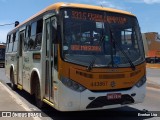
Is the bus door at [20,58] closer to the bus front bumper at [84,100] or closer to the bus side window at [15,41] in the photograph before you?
the bus side window at [15,41]

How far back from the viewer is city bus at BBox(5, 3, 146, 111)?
8.27 m

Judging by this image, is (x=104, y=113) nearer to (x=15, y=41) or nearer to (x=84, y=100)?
(x=84, y=100)

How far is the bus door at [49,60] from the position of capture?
9094 mm

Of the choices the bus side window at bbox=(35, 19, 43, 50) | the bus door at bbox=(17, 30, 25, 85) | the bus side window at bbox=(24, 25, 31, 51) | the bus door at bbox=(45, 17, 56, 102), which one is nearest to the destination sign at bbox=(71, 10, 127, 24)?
the bus door at bbox=(45, 17, 56, 102)

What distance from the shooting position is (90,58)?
854cm

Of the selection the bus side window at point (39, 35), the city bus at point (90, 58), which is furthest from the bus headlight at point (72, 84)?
the bus side window at point (39, 35)

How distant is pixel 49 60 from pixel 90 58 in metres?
1.34

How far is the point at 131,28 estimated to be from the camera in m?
9.43

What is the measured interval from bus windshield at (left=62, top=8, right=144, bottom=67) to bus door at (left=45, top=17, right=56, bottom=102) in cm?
64

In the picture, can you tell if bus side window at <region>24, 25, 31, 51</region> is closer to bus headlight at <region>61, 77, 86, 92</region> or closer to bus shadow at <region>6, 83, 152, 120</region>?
bus shadow at <region>6, 83, 152, 120</region>

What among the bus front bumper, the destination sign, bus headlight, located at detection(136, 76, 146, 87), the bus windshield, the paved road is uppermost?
the destination sign

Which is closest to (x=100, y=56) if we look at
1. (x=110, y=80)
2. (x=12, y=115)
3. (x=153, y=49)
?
(x=110, y=80)

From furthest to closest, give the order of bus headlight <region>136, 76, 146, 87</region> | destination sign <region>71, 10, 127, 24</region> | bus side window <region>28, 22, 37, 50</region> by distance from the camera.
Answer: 1. bus side window <region>28, 22, 37, 50</region>
2. bus headlight <region>136, 76, 146, 87</region>
3. destination sign <region>71, 10, 127, 24</region>

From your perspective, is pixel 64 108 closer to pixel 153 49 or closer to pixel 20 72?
pixel 20 72
